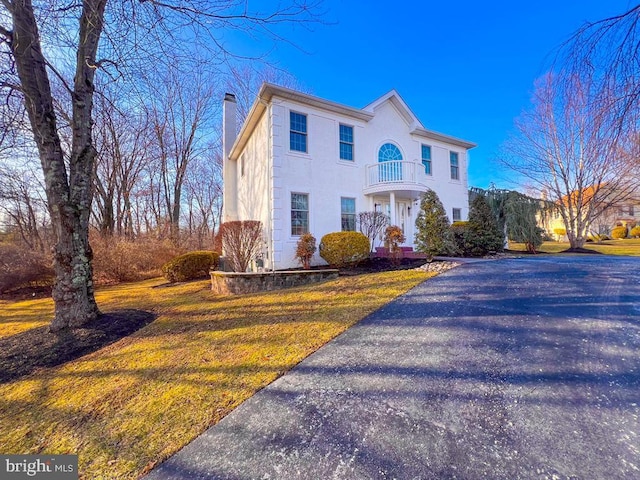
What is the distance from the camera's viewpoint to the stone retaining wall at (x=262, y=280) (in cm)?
667

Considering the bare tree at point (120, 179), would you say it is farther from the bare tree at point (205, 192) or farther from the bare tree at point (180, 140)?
the bare tree at point (205, 192)

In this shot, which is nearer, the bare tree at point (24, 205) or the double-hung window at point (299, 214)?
the double-hung window at point (299, 214)

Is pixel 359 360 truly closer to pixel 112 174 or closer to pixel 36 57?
pixel 36 57

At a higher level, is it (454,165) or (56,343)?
(454,165)

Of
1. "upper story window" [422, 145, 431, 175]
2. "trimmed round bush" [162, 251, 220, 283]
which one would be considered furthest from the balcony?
"trimmed round bush" [162, 251, 220, 283]

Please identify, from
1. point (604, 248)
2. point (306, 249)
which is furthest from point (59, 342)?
point (604, 248)

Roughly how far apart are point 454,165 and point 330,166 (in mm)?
7359

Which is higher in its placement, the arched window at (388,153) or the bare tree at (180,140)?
the bare tree at (180,140)

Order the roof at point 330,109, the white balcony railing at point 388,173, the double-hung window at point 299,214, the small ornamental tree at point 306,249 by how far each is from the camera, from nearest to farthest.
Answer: the small ornamental tree at point 306,249, the roof at point 330,109, the double-hung window at point 299,214, the white balcony railing at point 388,173

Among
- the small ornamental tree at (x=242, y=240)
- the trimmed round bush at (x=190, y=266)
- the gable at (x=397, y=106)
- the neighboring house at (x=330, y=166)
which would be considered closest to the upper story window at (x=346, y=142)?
the neighboring house at (x=330, y=166)

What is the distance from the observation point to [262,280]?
6.77 meters

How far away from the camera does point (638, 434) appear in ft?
5.71

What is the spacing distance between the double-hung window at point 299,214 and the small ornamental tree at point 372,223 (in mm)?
2059

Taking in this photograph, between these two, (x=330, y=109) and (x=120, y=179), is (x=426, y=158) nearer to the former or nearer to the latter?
(x=330, y=109)
